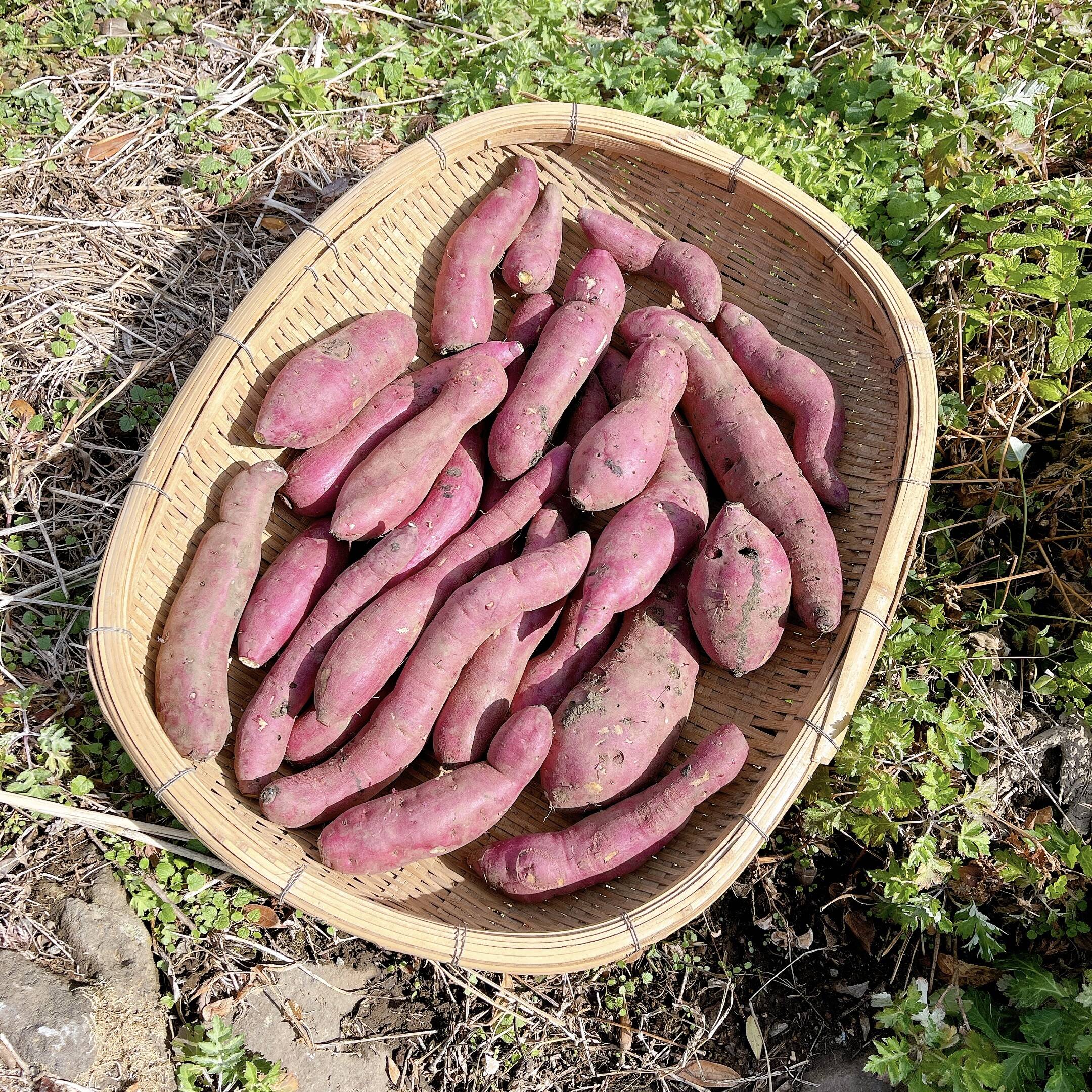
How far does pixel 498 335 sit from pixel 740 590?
1.20 meters

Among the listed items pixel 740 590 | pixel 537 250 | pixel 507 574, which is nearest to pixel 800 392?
pixel 740 590

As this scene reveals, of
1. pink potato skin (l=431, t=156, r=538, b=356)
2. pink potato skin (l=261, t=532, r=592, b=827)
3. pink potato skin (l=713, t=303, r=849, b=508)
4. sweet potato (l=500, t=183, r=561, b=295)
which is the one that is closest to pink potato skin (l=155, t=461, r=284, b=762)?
pink potato skin (l=261, t=532, r=592, b=827)

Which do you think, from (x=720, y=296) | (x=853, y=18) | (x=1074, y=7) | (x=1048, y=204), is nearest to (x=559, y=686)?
(x=720, y=296)

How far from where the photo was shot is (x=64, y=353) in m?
2.68

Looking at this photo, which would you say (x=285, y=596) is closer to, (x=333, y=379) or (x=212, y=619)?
(x=212, y=619)

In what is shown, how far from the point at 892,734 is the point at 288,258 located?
2020 millimetres

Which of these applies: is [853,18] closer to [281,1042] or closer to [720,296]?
[720,296]

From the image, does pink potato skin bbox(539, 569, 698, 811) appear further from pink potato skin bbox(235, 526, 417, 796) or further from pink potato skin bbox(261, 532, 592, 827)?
pink potato skin bbox(235, 526, 417, 796)

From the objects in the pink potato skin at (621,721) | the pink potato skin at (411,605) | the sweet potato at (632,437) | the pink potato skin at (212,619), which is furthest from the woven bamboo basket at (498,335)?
the sweet potato at (632,437)

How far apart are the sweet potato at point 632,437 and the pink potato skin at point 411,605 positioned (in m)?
0.12

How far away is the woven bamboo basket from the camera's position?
1.89m

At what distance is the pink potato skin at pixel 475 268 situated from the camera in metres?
2.51

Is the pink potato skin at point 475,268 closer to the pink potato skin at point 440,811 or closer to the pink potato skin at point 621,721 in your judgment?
the pink potato skin at point 621,721

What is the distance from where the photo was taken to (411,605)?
2170mm
